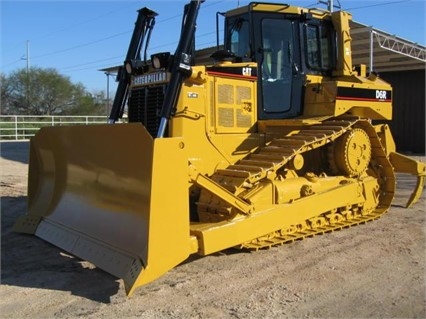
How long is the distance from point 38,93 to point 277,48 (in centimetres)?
3865

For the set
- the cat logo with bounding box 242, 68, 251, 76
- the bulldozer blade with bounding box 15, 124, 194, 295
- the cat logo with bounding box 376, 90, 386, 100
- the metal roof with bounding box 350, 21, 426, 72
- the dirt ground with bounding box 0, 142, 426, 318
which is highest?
the metal roof with bounding box 350, 21, 426, 72

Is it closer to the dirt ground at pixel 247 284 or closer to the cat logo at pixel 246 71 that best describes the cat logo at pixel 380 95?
the dirt ground at pixel 247 284

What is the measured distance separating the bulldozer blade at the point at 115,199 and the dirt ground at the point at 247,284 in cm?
22

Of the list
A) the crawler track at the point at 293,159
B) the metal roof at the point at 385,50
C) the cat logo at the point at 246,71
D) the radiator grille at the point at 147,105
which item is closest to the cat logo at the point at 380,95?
the crawler track at the point at 293,159

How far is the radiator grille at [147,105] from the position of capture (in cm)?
598

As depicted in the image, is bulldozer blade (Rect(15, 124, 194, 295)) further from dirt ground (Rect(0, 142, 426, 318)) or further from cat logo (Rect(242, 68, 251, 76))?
cat logo (Rect(242, 68, 251, 76))

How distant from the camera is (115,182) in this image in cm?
512

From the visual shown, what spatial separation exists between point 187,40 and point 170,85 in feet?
1.72

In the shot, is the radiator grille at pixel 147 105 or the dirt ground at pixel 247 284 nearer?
the dirt ground at pixel 247 284

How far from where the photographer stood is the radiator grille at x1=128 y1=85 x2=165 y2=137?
598 cm

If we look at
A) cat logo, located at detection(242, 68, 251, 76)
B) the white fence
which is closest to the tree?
the white fence

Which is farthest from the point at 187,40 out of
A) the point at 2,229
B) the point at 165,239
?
the point at 2,229

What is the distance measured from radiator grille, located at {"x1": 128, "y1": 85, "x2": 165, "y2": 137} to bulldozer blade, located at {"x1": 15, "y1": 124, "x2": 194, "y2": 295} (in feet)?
2.84

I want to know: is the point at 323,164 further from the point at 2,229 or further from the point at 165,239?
the point at 2,229
